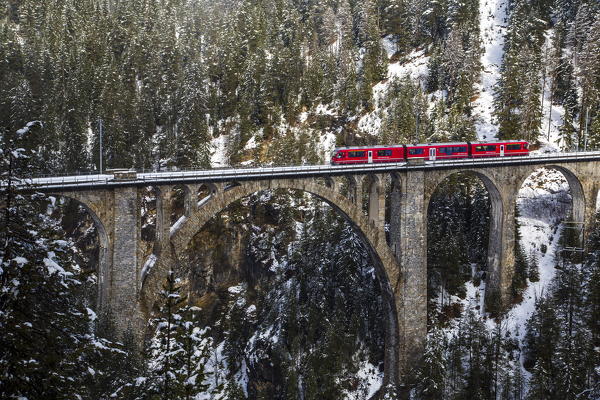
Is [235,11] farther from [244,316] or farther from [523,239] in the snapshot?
[523,239]

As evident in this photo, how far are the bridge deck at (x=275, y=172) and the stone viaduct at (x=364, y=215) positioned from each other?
0.26ft

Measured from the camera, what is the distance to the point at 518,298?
48.8m

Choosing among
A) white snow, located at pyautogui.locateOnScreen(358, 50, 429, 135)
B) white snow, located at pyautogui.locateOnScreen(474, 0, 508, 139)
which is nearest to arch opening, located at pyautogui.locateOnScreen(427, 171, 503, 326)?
white snow, located at pyautogui.locateOnScreen(474, 0, 508, 139)

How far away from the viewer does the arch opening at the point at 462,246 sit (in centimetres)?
4825

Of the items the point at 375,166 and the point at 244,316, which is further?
the point at 244,316

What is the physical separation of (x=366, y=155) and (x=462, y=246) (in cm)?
1722

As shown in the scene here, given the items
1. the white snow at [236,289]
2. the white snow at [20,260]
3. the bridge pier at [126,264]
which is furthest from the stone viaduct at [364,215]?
the white snow at [236,289]

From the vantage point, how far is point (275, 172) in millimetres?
39156

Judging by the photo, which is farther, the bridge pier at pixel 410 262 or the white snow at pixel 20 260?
the bridge pier at pixel 410 262

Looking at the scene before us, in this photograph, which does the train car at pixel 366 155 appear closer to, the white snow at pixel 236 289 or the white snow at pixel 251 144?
the white snow at pixel 236 289

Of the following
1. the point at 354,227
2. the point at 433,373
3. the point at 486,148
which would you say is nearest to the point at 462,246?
the point at 486,148

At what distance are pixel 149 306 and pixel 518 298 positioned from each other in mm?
35037

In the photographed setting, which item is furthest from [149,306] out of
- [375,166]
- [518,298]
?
[518,298]

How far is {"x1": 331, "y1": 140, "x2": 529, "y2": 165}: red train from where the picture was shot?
145 feet
